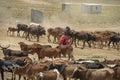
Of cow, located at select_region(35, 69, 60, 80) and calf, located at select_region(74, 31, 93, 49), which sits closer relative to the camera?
cow, located at select_region(35, 69, 60, 80)

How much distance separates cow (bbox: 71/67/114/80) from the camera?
16781 mm

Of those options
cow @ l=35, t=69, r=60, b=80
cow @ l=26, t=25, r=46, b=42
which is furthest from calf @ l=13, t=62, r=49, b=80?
cow @ l=26, t=25, r=46, b=42

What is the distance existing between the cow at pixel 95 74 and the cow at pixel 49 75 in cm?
95

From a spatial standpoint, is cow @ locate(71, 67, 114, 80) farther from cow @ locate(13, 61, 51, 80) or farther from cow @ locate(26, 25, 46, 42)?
cow @ locate(26, 25, 46, 42)

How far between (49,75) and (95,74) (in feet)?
6.62

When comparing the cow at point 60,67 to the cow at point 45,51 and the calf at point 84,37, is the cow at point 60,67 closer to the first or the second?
the cow at point 45,51

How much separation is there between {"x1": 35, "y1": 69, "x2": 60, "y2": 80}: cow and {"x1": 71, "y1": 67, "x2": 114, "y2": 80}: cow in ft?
3.11

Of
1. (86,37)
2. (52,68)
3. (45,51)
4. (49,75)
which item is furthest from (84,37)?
(49,75)

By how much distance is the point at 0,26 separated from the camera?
129ft

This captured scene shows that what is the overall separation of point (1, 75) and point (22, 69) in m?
1.41

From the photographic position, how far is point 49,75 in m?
16.3

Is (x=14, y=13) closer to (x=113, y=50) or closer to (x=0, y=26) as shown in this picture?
(x=0, y=26)

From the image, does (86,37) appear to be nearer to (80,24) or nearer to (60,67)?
(60,67)

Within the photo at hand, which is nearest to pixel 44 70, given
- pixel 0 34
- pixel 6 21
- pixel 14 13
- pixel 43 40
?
pixel 43 40
